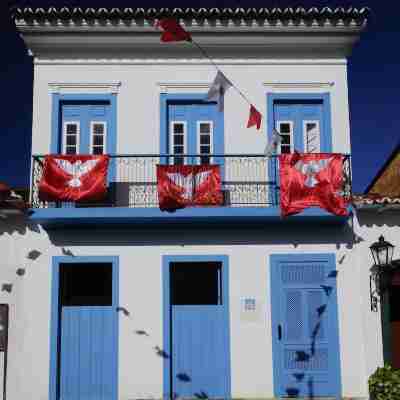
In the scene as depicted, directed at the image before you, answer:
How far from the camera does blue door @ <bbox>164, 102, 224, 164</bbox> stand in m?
10.9

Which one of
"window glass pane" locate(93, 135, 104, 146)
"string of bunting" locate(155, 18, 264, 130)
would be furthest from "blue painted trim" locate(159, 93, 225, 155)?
"window glass pane" locate(93, 135, 104, 146)

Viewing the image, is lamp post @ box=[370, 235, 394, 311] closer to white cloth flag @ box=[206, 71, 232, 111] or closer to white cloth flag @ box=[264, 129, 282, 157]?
white cloth flag @ box=[264, 129, 282, 157]

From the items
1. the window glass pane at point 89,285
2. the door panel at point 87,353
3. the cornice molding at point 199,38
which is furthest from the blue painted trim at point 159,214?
the cornice molding at point 199,38

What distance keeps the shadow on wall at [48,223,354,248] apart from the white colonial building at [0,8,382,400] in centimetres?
3

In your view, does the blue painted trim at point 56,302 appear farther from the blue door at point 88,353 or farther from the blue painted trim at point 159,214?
the blue painted trim at point 159,214

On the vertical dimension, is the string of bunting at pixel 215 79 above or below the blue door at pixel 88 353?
above

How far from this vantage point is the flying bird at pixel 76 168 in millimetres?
10008

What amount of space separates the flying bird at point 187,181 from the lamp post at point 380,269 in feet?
10.9

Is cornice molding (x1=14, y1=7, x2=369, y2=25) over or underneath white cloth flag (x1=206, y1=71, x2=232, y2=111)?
over

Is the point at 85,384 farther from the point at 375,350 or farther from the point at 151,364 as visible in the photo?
the point at 375,350

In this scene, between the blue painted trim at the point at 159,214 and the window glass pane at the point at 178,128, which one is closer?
the blue painted trim at the point at 159,214

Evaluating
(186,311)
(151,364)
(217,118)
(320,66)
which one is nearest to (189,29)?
(217,118)

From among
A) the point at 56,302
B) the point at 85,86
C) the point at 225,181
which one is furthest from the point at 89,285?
the point at 85,86

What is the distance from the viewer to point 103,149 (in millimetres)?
10875
